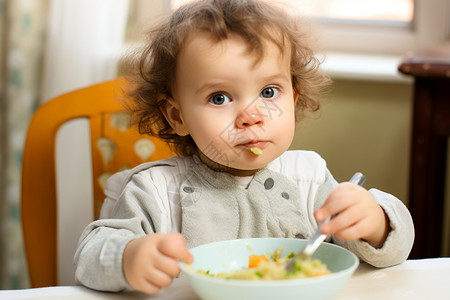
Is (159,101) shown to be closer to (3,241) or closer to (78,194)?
(78,194)

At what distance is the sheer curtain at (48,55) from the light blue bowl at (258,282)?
101 centimetres

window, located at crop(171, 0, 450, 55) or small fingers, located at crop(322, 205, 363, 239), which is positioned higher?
window, located at crop(171, 0, 450, 55)

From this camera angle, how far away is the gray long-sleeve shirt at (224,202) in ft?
2.54

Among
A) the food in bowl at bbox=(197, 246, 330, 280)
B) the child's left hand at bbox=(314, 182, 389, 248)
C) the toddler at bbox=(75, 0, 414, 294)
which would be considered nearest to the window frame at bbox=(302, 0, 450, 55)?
the toddler at bbox=(75, 0, 414, 294)

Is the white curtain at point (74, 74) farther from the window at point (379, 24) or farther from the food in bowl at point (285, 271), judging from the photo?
the food in bowl at point (285, 271)

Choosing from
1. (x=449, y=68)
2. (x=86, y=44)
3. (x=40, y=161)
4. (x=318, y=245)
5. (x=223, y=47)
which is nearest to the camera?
(x=318, y=245)

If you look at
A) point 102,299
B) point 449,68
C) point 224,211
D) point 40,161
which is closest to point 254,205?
point 224,211

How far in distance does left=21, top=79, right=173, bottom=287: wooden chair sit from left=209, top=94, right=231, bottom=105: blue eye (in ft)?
1.47

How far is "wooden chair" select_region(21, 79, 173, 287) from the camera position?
3.86 ft

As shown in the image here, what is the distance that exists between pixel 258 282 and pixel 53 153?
0.78m

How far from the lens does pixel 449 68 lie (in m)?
1.28

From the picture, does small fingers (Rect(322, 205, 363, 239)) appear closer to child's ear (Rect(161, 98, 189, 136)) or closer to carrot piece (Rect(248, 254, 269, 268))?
carrot piece (Rect(248, 254, 269, 268))

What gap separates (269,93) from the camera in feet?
2.56

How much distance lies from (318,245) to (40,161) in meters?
0.74
